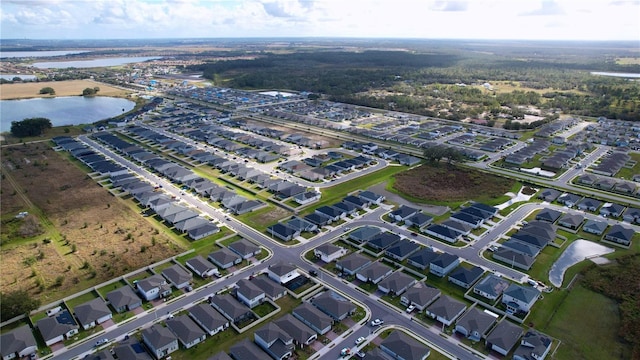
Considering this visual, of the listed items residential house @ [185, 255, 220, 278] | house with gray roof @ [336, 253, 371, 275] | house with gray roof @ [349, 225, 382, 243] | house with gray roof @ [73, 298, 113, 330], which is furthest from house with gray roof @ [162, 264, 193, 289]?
house with gray roof @ [349, 225, 382, 243]

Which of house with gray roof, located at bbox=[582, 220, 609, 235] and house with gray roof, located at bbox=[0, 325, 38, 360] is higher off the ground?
house with gray roof, located at bbox=[0, 325, 38, 360]

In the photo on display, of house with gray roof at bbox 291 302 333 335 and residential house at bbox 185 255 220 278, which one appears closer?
house with gray roof at bbox 291 302 333 335

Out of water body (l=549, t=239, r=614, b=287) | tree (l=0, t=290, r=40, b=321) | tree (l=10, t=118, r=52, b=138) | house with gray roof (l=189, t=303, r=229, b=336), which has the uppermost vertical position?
tree (l=10, t=118, r=52, b=138)

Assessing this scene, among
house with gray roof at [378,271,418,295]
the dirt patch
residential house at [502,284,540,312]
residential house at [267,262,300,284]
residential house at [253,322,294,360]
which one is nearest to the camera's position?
residential house at [253,322,294,360]

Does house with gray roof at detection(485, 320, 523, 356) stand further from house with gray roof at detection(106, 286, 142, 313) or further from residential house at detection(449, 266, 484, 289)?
house with gray roof at detection(106, 286, 142, 313)

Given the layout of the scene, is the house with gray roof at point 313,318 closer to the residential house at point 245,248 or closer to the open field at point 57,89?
the residential house at point 245,248

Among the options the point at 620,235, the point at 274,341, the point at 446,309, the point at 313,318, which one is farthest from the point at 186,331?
the point at 620,235
